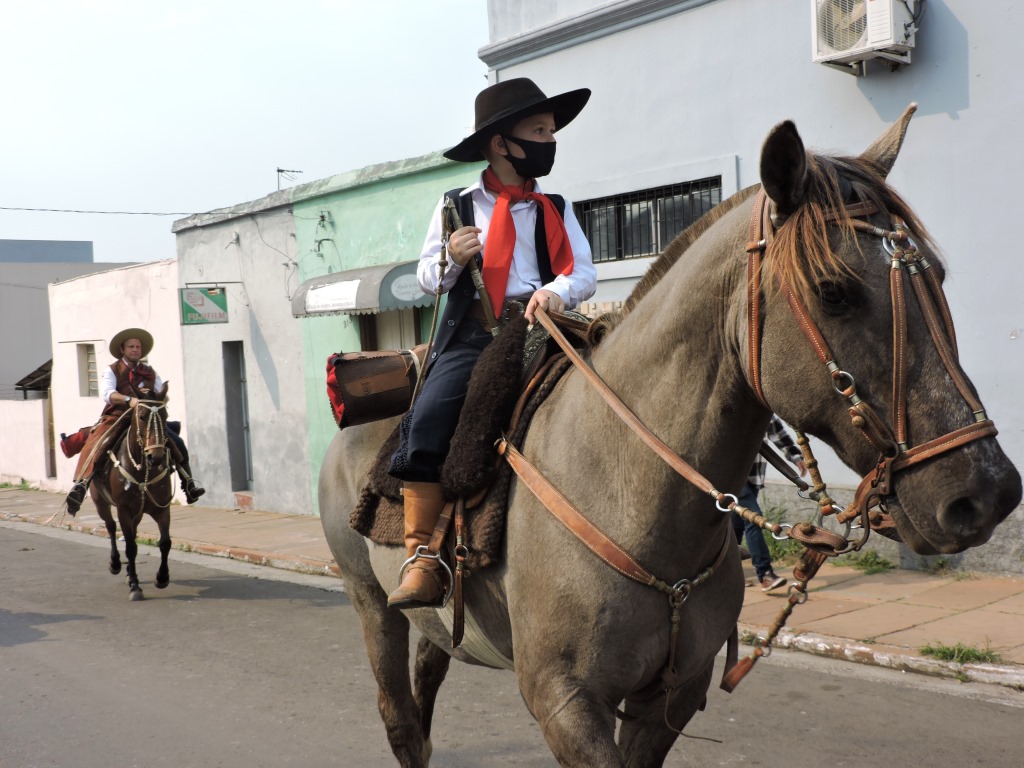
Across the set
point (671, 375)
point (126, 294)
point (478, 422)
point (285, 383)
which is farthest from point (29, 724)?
point (126, 294)

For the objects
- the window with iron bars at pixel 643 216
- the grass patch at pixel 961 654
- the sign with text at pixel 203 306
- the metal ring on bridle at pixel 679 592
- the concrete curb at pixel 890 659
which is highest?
the window with iron bars at pixel 643 216

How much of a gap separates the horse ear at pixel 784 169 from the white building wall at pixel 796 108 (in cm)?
471

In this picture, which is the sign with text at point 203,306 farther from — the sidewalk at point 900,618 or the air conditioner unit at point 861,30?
the air conditioner unit at point 861,30

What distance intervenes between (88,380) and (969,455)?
20.8 meters

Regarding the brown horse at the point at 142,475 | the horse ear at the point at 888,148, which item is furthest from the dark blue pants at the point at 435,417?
the brown horse at the point at 142,475

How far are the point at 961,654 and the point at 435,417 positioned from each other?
435 centimetres

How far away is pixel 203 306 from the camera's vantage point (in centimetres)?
1534

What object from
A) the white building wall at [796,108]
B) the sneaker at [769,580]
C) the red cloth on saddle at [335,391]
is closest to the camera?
the red cloth on saddle at [335,391]

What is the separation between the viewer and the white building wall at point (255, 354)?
14.6 m

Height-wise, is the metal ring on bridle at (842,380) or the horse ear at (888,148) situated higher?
the horse ear at (888,148)

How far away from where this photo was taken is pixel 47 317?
31.1m

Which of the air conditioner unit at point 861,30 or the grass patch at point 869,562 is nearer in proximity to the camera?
the air conditioner unit at point 861,30

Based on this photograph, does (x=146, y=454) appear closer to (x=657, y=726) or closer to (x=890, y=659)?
(x=890, y=659)

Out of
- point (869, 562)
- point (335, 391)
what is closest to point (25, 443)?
point (869, 562)
